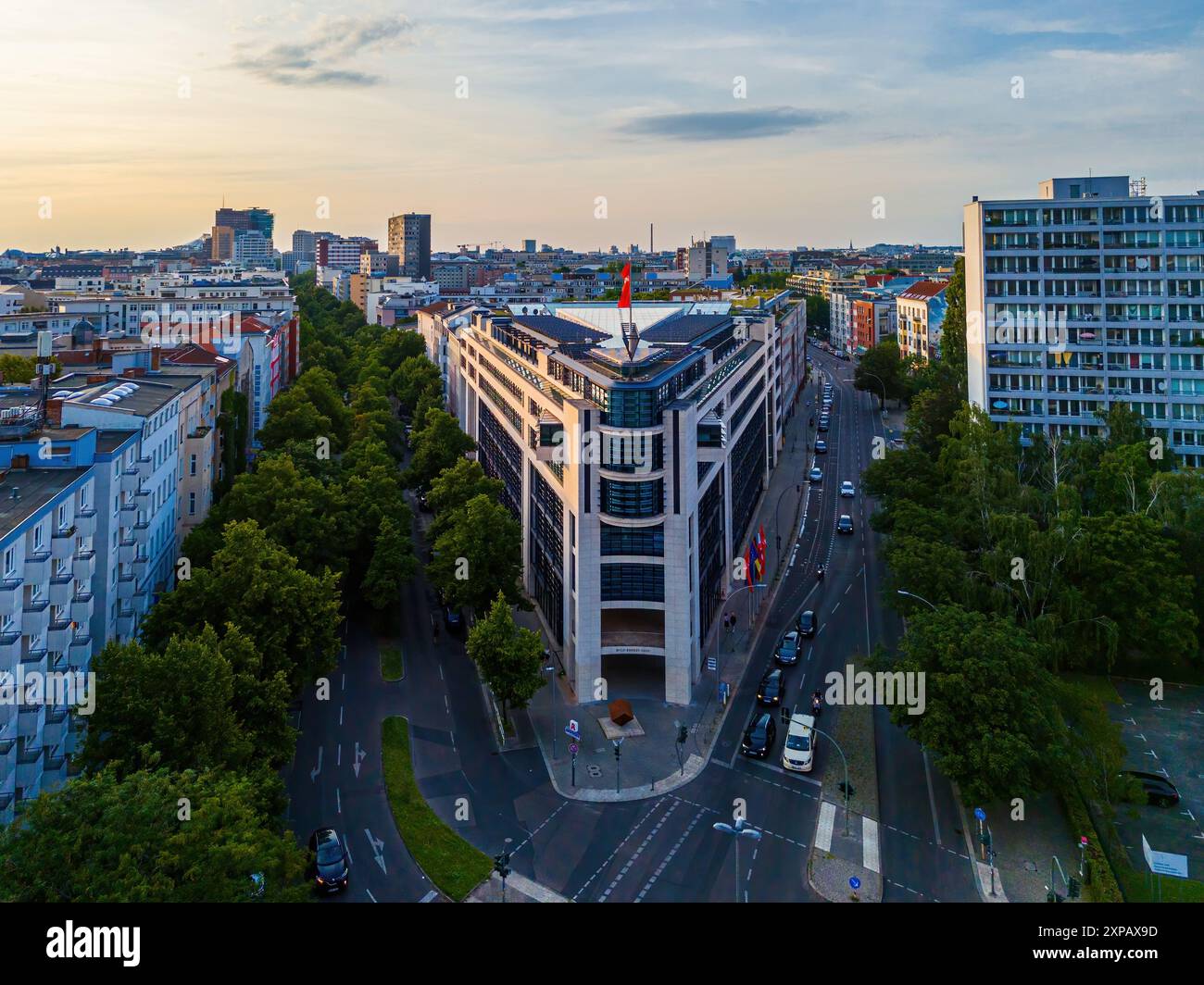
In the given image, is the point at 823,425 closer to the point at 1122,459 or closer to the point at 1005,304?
the point at 1005,304

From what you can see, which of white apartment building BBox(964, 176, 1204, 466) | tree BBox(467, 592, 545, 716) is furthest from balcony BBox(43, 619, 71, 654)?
white apartment building BBox(964, 176, 1204, 466)

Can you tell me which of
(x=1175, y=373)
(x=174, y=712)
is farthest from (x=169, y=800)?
(x=1175, y=373)

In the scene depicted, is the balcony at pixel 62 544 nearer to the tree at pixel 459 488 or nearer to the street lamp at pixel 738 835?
the tree at pixel 459 488

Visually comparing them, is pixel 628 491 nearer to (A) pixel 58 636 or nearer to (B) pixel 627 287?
(B) pixel 627 287

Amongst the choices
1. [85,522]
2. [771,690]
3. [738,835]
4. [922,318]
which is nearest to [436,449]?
[85,522]

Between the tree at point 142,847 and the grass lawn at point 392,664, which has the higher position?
the tree at point 142,847

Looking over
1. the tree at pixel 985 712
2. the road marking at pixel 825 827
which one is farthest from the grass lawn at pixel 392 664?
the tree at pixel 985 712

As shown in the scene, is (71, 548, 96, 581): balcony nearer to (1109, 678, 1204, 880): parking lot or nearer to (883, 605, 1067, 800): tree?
(883, 605, 1067, 800): tree

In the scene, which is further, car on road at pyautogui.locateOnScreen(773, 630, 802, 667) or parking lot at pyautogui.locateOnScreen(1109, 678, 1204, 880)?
car on road at pyautogui.locateOnScreen(773, 630, 802, 667)
